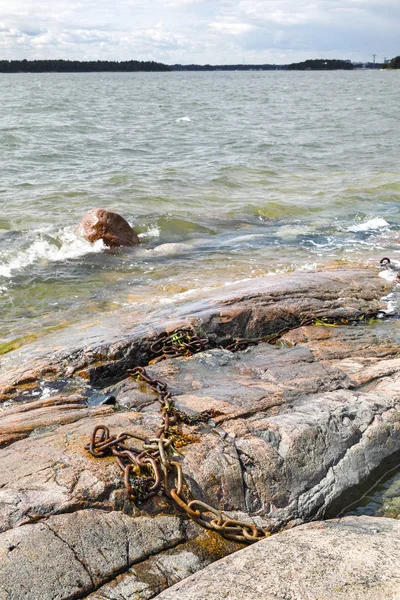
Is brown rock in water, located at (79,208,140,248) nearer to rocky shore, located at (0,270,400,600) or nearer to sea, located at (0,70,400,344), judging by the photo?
sea, located at (0,70,400,344)

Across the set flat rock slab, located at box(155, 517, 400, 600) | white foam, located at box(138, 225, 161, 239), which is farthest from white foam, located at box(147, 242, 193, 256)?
flat rock slab, located at box(155, 517, 400, 600)

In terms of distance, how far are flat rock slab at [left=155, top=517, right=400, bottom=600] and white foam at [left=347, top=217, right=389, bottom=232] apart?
37.2ft

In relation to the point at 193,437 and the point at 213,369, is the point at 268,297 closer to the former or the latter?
the point at 213,369

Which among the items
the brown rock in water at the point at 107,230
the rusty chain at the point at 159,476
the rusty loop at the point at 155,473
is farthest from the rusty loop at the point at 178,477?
the brown rock in water at the point at 107,230

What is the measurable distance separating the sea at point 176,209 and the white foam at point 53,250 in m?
0.03

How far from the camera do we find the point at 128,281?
407 inches

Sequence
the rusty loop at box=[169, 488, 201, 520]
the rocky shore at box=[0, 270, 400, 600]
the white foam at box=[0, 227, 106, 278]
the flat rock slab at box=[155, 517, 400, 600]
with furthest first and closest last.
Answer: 1. the white foam at box=[0, 227, 106, 278]
2. the rusty loop at box=[169, 488, 201, 520]
3. the rocky shore at box=[0, 270, 400, 600]
4. the flat rock slab at box=[155, 517, 400, 600]

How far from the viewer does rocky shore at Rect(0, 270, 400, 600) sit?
9.84ft

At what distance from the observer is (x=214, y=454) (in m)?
3.94

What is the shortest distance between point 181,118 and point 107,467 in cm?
3859

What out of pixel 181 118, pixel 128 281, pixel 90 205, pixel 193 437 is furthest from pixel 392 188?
pixel 181 118

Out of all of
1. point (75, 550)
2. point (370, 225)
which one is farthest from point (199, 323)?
point (370, 225)

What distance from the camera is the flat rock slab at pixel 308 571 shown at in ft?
9.22

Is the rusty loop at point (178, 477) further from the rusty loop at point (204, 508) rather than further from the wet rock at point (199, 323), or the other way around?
the wet rock at point (199, 323)
